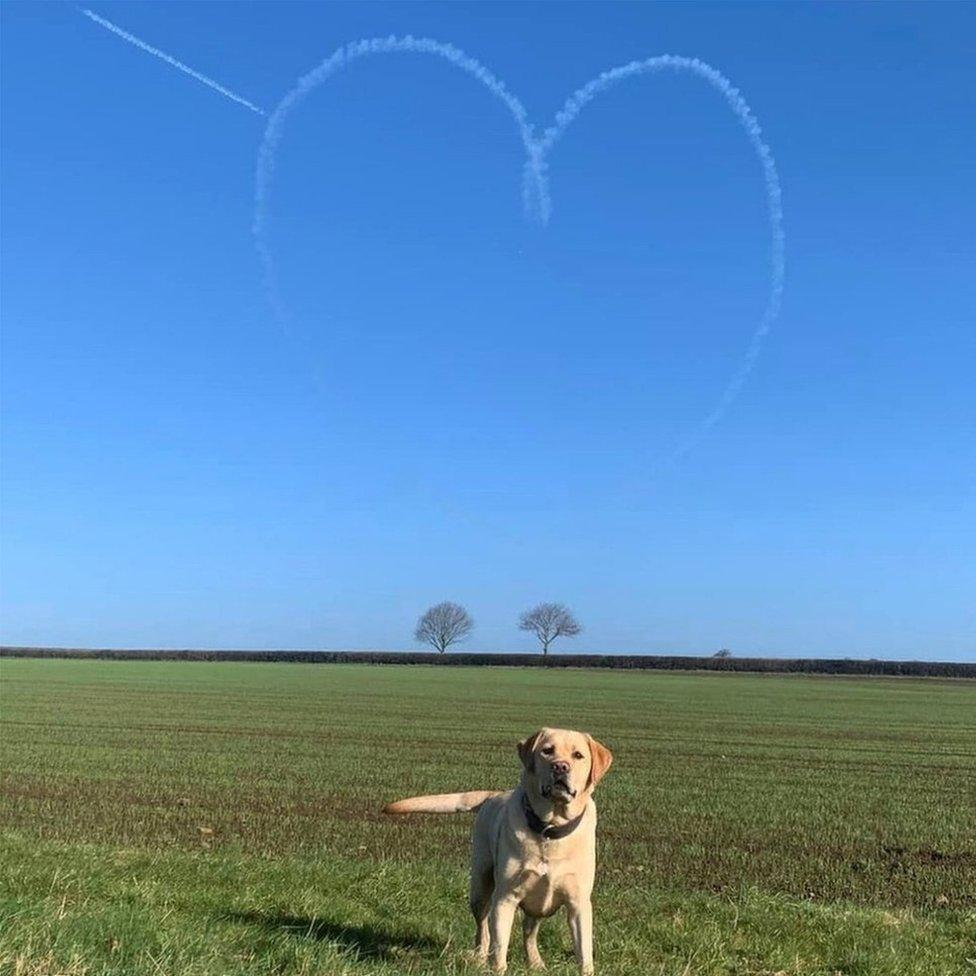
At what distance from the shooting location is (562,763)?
6.94 m

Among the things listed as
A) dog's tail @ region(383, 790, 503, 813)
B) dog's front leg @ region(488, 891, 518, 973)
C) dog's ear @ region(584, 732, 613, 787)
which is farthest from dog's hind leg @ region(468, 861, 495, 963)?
dog's ear @ region(584, 732, 613, 787)

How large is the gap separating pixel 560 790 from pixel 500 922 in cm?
90

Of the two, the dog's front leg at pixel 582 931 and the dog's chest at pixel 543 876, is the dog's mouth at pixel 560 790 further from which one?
the dog's front leg at pixel 582 931

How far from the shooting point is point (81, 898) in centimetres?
781

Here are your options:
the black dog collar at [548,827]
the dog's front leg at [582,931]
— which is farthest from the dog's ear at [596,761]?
the dog's front leg at [582,931]

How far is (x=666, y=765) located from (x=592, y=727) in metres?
11.0

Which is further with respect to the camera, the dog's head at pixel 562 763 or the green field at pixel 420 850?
the green field at pixel 420 850

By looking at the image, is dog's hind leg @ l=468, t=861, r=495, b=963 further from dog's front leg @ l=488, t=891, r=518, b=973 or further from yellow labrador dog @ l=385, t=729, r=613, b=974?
dog's front leg @ l=488, t=891, r=518, b=973

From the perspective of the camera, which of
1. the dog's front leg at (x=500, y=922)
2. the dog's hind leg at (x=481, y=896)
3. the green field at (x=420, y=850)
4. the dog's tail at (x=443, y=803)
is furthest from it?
the dog's tail at (x=443, y=803)

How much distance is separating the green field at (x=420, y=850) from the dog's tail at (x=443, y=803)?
3.13ft

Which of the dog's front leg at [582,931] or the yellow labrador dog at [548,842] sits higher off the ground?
the yellow labrador dog at [548,842]

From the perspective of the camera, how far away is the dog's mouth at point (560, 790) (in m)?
6.89

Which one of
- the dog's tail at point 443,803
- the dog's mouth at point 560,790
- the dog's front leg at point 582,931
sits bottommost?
the dog's front leg at point 582,931

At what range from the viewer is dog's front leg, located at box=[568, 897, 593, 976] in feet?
22.5
